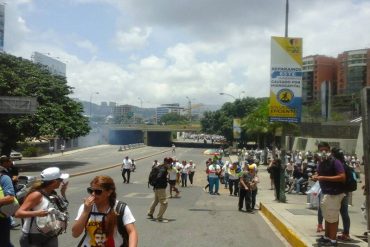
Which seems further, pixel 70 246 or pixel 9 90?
pixel 9 90

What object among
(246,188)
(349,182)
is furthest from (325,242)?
(246,188)

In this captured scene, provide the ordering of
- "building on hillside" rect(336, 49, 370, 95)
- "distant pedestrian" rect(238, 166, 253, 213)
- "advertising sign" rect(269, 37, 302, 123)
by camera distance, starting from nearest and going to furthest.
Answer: "distant pedestrian" rect(238, 166, 253, 213) → "advertising sign" rect(269, 37, 302, 123) → "building on hillside" rect(336, 49, 370, 95)

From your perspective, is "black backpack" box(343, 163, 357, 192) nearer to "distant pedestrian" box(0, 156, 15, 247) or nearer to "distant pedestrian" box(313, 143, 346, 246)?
"distant pedestrian" box(313, 143, 346, 246)

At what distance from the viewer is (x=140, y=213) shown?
48.3 feet

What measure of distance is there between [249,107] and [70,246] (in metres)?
92.4

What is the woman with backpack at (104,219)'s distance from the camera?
13.9 ft

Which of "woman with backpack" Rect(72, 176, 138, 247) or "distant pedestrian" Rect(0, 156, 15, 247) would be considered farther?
"distant pedestrian" Rect(0, 156, 15, 247)

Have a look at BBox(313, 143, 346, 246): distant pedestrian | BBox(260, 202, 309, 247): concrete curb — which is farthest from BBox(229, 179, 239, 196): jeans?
BBox(313, 143, 346, 246): distant pedestrian

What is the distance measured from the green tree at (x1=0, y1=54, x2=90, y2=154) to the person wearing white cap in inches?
1391

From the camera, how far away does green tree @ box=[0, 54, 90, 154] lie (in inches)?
1558

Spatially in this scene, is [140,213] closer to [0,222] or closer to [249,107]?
[0,222]

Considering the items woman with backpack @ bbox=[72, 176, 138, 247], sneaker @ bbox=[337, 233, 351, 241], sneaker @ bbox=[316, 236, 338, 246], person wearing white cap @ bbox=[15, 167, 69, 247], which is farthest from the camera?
sneaker @ bbox=[337, 233, 351, 241]

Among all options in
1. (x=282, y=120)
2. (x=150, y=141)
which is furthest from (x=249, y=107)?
(x=282, y=120)

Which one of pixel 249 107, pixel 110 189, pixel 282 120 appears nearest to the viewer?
pixel 110 189
